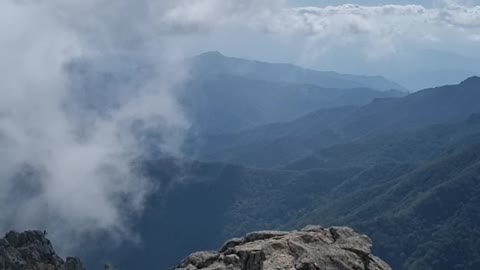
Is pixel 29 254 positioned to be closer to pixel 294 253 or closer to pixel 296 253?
pixel 294 253

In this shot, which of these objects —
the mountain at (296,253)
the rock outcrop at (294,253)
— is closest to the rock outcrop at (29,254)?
the mountain at (296,253)

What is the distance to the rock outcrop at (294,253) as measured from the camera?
35.8m

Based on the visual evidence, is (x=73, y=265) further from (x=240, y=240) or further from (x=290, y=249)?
(x=290, y=249)

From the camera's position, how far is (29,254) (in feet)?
267

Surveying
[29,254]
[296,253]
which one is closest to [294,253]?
[296,253]

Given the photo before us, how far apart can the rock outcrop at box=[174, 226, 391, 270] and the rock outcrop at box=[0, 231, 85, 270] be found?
148 feet

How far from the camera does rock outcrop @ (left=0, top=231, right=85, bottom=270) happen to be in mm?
78062

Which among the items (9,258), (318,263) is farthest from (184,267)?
(9,258)

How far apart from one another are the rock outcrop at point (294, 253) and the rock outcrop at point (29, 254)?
4500 cm

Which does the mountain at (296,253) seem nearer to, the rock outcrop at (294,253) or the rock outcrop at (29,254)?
the rock outcrop at (294,253)

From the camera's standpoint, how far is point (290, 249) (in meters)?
37.3

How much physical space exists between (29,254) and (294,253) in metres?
55.9

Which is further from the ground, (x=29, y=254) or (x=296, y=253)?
(x=29, y=254)

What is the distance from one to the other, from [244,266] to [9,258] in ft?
170
